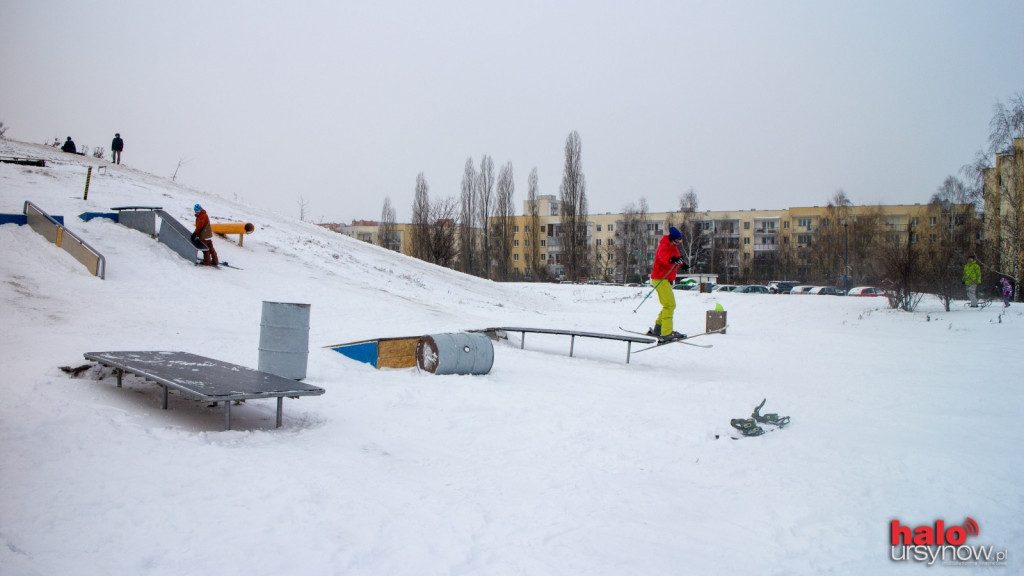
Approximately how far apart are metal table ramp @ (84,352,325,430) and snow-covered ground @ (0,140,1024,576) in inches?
12.7

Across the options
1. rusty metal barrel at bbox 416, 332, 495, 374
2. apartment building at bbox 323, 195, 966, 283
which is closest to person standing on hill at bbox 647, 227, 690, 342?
rusty metal barrel at bbox 416, 332, 495, 374

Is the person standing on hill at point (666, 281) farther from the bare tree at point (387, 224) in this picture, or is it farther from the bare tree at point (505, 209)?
the bare tree at point (387, 224)

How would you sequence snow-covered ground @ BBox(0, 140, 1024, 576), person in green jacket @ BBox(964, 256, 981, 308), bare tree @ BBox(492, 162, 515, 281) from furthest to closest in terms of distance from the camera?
bare tree @ BBox(492, 162, 515, 281), person in green jacket @ BBox(964, 256, 981, 308), snow-covered ground @ BBox(0, 140, 1024, 576)

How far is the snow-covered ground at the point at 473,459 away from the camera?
146 inches

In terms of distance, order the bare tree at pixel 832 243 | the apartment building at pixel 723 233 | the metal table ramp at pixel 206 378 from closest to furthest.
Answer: the metal table ramp at pixel 206 378 → the bare tree at pixel 832 243 → the apartment building at pixel 723 233

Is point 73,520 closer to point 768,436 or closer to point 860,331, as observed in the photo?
point 768,436

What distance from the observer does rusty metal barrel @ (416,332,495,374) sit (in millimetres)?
9367

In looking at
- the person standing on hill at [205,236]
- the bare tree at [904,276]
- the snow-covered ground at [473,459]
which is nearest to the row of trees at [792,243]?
the bare tree at [904,276]

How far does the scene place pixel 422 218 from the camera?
50500mm

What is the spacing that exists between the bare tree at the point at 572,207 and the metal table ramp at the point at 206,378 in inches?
1712

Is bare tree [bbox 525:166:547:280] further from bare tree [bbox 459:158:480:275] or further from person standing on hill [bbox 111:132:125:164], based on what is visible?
person standing on hill [bbox 111:132:125:164]

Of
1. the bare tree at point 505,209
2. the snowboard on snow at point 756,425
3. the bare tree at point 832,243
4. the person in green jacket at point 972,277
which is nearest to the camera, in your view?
the snowboard on snow at point 756,425

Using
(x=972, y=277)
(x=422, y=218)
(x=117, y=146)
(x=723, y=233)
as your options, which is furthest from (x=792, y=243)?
(x=117, y=146)

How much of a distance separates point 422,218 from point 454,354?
138 ft
